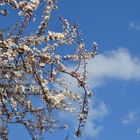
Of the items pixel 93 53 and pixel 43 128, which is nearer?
pixel 43 128

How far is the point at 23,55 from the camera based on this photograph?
28.0 ft

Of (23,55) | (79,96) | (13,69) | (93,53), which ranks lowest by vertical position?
(23,55)

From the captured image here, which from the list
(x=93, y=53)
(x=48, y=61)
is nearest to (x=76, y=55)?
(x=93, y=53)

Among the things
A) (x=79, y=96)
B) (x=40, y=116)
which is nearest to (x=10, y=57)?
(x=40, y=116)

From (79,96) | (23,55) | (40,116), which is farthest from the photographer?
(79,96)

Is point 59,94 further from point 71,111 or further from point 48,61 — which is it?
point 48,61

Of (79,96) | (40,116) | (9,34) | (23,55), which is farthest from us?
(79,96)

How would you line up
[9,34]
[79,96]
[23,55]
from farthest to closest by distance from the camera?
[79,96], [9,34], [23,55]

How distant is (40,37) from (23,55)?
1580 millimetres

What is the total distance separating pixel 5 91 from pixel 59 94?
178cm

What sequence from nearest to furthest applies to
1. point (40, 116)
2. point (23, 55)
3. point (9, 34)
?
point (23, 55) → point (9, 34) → point (40, 116)

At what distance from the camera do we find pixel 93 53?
12.2m

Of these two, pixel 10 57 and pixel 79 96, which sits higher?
pixel 79 96

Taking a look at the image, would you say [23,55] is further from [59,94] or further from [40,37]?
[59,94]
